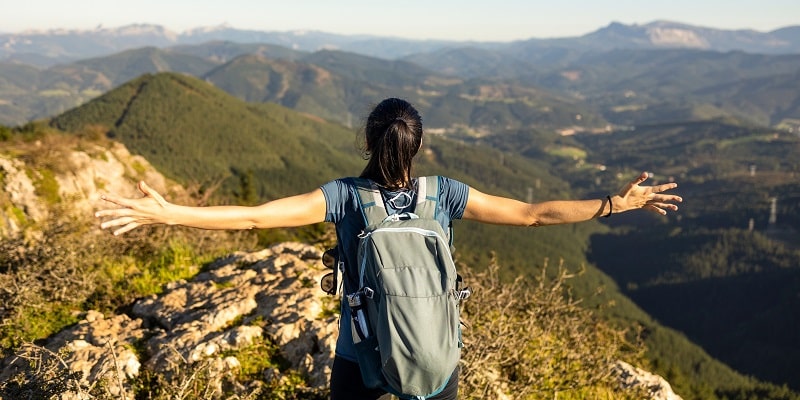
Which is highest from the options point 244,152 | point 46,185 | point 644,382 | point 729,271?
point 46,185

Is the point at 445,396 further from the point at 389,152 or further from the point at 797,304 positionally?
the point at 797,304

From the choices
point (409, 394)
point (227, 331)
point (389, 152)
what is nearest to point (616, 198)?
point (389, 152)

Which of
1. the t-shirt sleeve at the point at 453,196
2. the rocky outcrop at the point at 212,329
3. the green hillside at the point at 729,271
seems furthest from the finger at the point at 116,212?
the green hillside at the point at 729,271

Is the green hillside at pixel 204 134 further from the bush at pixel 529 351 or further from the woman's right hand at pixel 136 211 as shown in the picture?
the woman's right hand at pixel 136 211

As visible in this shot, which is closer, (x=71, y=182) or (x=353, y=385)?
(x=353, y=385)

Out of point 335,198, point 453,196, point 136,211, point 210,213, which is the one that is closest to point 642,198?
point 453,196

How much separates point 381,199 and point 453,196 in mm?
502

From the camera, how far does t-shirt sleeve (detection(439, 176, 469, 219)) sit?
3.37 meters

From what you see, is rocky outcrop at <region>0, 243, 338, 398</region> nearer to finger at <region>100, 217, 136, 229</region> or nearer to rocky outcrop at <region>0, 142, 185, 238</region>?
finger at <region>100, 217, 136, 229</region>

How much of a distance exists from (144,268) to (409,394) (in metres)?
6.37

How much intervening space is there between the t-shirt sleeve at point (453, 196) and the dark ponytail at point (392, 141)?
267 millimetres

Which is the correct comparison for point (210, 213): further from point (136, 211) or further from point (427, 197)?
point (427, 197)

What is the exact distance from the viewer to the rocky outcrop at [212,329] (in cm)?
509

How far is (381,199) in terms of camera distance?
3.20 metres
